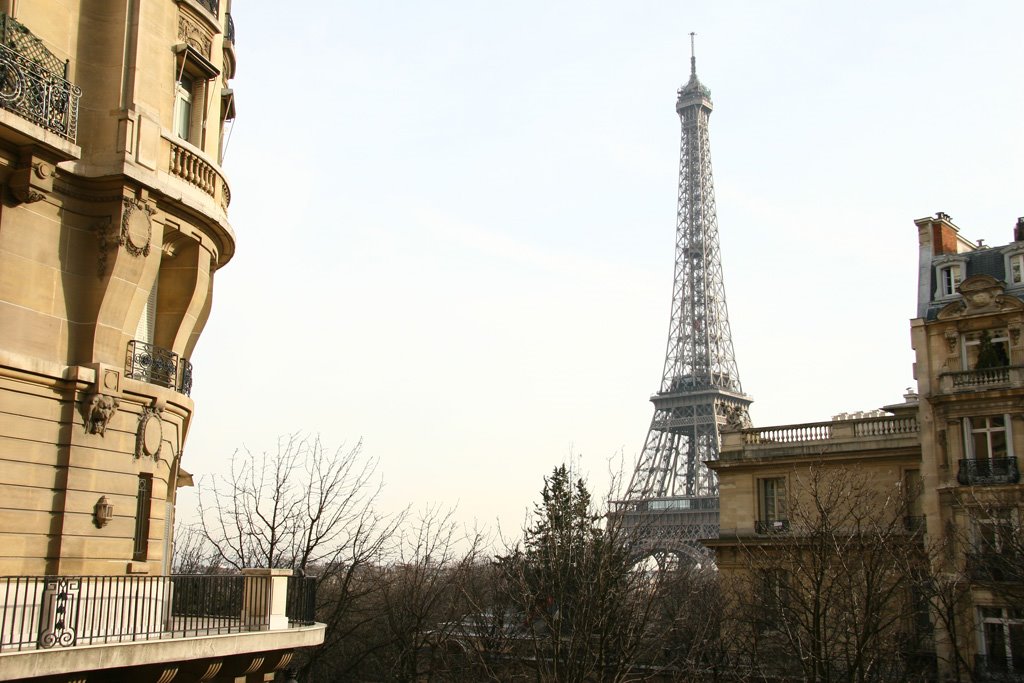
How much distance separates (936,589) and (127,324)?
83.8ft

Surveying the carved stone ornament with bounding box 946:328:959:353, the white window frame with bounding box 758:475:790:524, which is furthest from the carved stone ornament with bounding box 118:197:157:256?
the white window frame with bounding box 758:475:790:524

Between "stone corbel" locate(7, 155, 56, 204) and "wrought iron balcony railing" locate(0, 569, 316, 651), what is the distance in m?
5.59

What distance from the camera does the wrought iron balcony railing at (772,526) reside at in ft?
132

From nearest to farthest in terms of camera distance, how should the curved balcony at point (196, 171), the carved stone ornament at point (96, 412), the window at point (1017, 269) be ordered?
the carved stone ornament at point (96, 412) < the curved balcony at point (196, 171) < the window at point (1017, 269)

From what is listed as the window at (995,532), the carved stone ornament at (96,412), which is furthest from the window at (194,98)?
the window at (995,532)

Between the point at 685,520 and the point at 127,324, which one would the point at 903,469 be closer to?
the point at 127,324

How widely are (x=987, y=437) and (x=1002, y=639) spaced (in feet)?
21.8

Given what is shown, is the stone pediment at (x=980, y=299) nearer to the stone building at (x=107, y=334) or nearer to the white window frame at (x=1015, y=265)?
the white window frame at (x=1015, y=265)

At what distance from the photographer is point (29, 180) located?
15484mm

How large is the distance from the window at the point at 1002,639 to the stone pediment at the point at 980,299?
1003 centimetres

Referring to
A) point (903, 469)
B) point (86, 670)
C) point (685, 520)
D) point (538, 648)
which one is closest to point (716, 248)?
point (685, 520)

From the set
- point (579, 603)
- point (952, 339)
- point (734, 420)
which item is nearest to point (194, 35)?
point (579, 603)

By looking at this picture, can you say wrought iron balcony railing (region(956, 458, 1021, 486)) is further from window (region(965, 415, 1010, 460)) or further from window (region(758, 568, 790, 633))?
window (region(758, 568, 790, 633))

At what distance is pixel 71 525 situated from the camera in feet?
51.6
